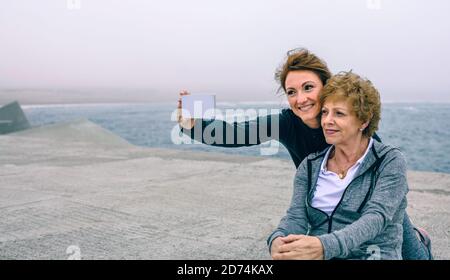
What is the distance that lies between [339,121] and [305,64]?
390 millimetres

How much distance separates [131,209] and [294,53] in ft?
10.7

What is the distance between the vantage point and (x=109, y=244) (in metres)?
3.63

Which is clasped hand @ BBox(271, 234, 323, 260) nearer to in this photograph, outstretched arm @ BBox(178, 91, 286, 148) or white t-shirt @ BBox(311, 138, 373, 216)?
white t-shirt @ BBox(311, 138, 373, 216)

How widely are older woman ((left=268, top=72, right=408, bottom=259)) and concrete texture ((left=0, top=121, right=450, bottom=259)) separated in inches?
66.3

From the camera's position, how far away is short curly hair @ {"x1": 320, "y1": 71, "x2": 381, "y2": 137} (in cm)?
170

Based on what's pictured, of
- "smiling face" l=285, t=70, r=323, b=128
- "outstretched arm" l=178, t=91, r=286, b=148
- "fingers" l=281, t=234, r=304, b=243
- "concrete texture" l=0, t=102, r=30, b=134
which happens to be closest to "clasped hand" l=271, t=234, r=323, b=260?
"fingers" l=281, t=234, r=304, b=243

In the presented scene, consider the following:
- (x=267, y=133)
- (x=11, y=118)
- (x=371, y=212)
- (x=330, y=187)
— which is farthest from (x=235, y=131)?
(x=11, y=118)

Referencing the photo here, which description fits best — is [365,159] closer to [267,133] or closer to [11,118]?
[267,133]

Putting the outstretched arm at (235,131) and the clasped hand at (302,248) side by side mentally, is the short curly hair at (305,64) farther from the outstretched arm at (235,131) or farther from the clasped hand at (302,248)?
the clasped hand at (302,248)

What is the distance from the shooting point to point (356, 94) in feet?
5.56

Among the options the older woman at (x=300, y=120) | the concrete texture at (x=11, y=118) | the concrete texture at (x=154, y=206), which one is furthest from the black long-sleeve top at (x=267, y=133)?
the concrete texture at (x=11, y=118)

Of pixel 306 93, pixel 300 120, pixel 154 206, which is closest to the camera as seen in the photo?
pixel 306 93

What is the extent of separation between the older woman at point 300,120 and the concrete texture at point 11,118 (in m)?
19.6
